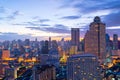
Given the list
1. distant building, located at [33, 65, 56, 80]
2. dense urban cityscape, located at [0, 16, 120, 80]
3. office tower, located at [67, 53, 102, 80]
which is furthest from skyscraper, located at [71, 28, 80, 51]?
office tower, located at [67, 53, 102, 80]

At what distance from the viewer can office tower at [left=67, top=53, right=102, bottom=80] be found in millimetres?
18531

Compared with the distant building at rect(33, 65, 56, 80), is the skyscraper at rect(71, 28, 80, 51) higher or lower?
higher

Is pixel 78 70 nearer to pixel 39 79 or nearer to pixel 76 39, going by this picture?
pixel 39 79

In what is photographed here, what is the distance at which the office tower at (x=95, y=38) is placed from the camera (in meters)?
37.5

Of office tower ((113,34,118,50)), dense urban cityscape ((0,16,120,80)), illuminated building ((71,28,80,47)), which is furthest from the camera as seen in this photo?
illuminated building ((71,28,80,47))

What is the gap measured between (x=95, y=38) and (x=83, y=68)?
64.6 feet

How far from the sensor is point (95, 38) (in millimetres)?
37938

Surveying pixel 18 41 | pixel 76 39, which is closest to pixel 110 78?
pixel 76 39

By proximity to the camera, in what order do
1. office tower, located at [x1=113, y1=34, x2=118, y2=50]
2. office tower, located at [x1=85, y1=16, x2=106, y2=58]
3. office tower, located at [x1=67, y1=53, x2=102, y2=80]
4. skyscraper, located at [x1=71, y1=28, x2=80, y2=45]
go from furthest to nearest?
skyscraper, located at [x1=71, y1=28, x2=80, y2=45] < office tower, located at [x1=113, y1=34, x2=118, y2=50] < office tower, located at [x1=85, y1=16, x2=106, y2=58] < office tower, located at [x1=67, y1=53, x2=102, y2=80]

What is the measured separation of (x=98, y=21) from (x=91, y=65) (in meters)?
20.5

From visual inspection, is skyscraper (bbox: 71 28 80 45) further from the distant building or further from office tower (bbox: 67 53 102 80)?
office tower (bbox: 67 53 102 80)

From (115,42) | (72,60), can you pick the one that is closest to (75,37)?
(115,42)

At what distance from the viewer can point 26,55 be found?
43312 mm

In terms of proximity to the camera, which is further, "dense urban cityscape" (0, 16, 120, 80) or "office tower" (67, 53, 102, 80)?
"dense urban cityscape" (0, 16, 120, 80)
